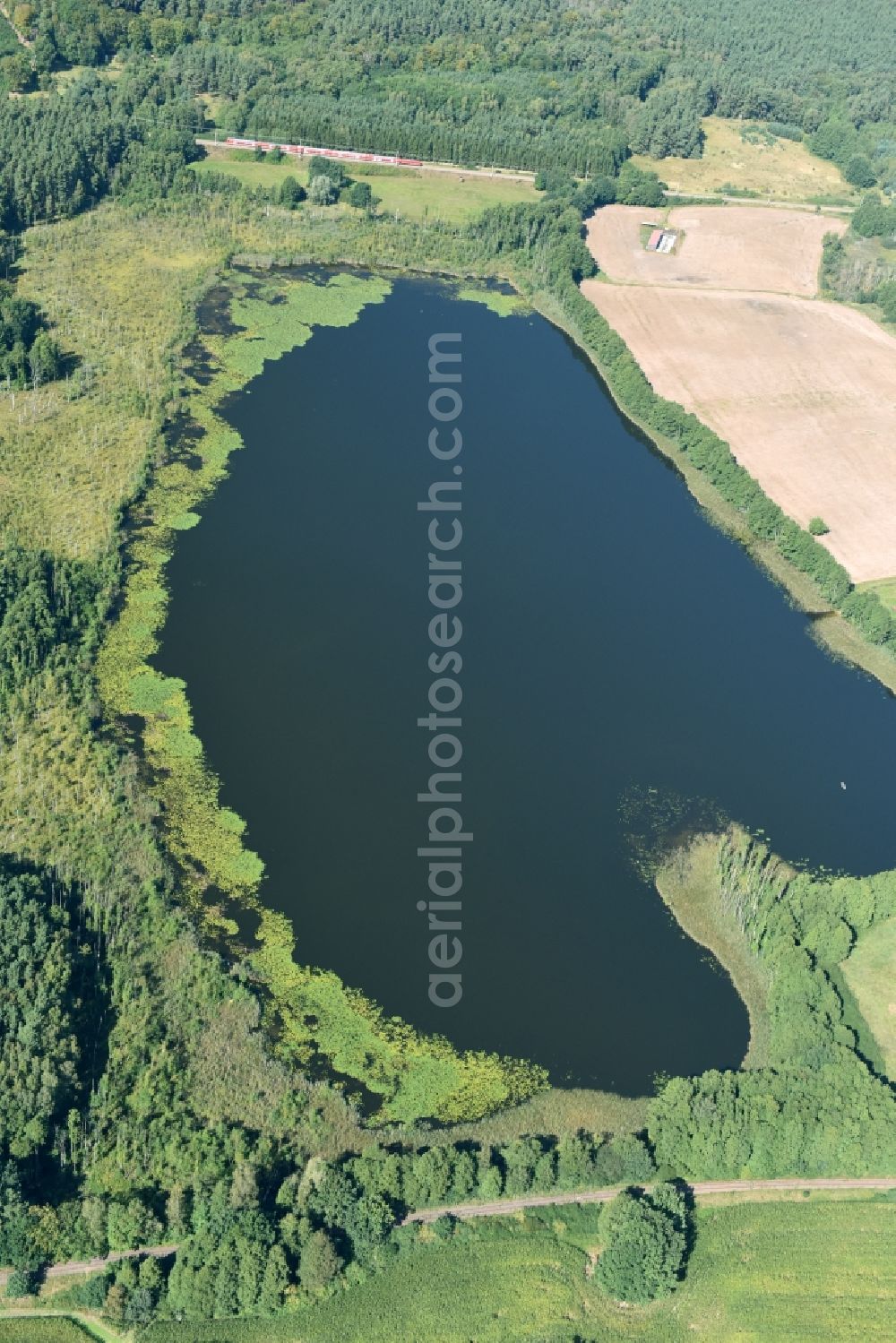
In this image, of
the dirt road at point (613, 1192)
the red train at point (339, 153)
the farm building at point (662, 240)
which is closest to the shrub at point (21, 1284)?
the dirt road at point (613, 1192)

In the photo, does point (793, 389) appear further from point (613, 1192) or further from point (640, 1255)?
point (640, 1255)

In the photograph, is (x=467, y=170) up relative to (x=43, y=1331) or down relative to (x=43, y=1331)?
up

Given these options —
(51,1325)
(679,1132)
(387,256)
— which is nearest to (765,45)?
(387,256)

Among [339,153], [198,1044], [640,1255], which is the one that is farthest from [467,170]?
[640,1255]

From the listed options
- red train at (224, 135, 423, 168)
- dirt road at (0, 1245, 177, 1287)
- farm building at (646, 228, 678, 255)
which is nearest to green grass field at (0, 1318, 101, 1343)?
dirt road at (0, 1245, 177, 1287)

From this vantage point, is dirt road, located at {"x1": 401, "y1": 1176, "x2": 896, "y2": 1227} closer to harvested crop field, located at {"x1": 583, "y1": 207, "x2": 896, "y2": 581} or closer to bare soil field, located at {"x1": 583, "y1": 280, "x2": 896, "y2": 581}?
bare soil field, located at {"x1": 583, "y1": 280, "x2": 896, "y2": 581}

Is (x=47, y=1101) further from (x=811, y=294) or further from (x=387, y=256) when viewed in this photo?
(x=811, y=294)
